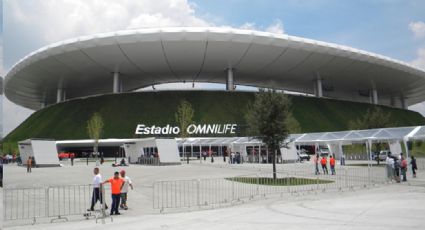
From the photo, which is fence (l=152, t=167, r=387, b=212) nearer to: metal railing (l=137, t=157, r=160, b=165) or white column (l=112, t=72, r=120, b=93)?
metal railing (l=137, t=157, r=160, b=165)

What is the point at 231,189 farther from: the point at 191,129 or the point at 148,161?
the point at 191,129

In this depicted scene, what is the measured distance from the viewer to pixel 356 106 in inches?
3000

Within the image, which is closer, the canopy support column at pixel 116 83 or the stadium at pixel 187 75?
the stadium at pixel 187 75

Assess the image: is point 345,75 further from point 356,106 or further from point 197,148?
point 197,148

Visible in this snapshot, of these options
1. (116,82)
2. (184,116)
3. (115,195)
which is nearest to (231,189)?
(115,195)

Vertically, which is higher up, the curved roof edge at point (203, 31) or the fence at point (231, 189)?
the curved roof edge at point (203, 31)

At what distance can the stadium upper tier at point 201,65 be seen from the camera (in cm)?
5308

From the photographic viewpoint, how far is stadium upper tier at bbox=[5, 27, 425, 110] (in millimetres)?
53081

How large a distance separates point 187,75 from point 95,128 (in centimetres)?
2065

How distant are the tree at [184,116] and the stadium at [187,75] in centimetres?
150

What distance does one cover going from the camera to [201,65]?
64125 millimetres

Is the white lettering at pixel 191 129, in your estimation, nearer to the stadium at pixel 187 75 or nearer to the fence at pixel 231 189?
the stadium at pixel 187 75

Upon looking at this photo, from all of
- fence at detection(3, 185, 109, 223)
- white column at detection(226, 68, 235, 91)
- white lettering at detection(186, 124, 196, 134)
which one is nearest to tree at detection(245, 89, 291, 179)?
fence at detection(3, 185, 109, 223)

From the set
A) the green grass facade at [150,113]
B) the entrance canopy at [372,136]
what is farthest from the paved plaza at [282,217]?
the green grass facade at [150,113]
